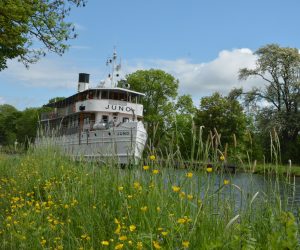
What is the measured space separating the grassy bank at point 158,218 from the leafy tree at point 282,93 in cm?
3522

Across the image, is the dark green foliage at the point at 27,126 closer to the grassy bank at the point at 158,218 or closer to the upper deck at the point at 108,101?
the upper deck at the point at 108,101

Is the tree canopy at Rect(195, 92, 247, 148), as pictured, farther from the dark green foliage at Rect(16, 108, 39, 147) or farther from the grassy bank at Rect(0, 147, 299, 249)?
the grassy bank at Rect(0, 147, 299, 249)

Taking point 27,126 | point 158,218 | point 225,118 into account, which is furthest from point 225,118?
point 27,126

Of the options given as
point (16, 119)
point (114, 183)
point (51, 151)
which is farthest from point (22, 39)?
point (16, 119)

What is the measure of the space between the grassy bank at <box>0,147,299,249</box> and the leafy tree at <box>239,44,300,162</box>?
35.2m

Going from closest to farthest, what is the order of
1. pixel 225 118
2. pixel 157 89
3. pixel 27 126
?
pixel 225 118
pixel 157 89
pixel 27 126

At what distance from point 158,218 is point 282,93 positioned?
131 feet

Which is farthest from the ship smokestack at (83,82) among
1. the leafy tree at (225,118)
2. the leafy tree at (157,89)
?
the leafy tree at (157,89)

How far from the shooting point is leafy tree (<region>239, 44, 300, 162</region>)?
39.5 meters

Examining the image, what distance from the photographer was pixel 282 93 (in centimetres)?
4162

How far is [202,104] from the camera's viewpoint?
4872 cm

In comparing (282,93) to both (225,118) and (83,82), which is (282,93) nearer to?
(225,118)

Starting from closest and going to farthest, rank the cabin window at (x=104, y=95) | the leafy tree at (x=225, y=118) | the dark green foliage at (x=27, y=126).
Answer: the cabin window at (x=104, y=95), the leafy tree at (x=225, y=118), the dark green foliage at (x=27, y=126)

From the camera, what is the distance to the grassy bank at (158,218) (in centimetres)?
325
